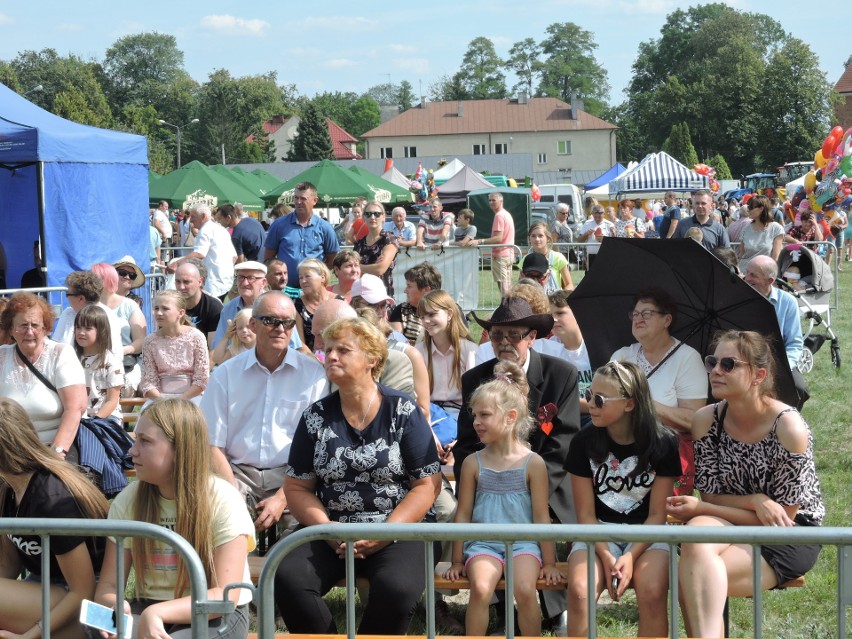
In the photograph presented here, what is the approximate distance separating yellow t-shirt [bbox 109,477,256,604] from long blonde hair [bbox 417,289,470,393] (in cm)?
276

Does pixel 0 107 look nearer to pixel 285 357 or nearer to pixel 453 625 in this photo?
pixel 285 357

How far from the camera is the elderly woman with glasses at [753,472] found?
4.27 meters

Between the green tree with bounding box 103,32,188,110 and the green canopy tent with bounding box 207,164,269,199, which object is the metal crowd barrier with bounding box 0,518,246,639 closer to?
the green canopy tent with bounding box 207,164,269,199

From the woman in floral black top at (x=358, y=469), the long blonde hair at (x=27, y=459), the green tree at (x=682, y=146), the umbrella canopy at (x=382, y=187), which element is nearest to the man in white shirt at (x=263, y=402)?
the woman in floral black top at (x=358, y=469)

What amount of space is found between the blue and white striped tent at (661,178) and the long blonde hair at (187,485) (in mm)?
31556

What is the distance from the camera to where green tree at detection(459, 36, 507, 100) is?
12594 centimetres

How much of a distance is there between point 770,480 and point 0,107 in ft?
37.0

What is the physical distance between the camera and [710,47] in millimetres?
98000

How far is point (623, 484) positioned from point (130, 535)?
225 centimetres

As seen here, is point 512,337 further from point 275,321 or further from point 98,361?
point 98,361

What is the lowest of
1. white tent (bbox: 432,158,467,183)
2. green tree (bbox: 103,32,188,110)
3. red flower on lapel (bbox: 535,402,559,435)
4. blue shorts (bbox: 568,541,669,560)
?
blue shorts (bbox: 568,541,669,560)

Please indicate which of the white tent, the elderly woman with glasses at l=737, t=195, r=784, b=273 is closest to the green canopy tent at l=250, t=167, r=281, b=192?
the white tent

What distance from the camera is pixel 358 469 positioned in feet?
14.9

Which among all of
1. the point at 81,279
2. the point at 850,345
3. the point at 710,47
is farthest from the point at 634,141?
the point at 81,279
